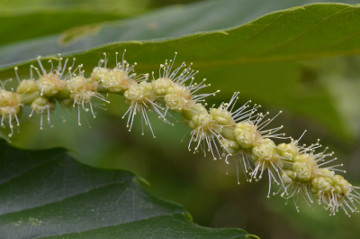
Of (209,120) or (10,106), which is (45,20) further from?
(209,120)

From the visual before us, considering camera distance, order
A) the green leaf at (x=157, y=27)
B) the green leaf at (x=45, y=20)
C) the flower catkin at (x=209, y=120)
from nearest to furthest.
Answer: the flower catkin at (x=209, y=120) → the green leaf at (x=157, y=27) → the green leaf at (x=45, y=20)

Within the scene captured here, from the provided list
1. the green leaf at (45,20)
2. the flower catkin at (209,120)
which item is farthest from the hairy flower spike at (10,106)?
the green leaf at (45,20)

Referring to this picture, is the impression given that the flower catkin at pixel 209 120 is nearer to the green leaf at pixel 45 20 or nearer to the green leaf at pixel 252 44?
the green leaf at pixel 252 44

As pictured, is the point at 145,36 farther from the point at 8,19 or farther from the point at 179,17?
the point at 8,19

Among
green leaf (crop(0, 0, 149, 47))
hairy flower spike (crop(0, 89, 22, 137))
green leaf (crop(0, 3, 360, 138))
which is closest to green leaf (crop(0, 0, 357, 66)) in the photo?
green leaf (crop(0, 3, 360, 138))

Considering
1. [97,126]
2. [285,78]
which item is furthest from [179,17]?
[97,126]
